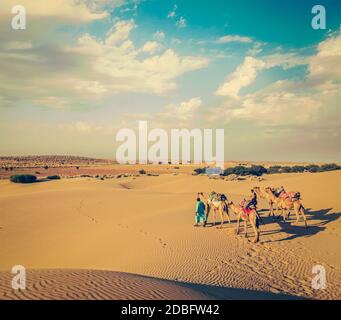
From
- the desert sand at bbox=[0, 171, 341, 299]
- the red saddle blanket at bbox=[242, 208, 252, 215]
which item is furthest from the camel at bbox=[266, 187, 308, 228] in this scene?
the red saddle blanket at bbox=[242, 208, 252, 215]

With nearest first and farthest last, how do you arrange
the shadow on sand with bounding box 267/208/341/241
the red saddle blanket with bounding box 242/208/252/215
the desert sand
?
the desert sand, the red saddle blanket with bounding box 242/208/252/215, the shadow on sand with bounding box 267/208/341/241

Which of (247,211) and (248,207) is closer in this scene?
(247,211)

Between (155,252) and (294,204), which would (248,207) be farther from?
(155,252)

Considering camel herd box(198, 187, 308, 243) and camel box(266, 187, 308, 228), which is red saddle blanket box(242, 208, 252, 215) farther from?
camel box(266, 187, 308, 228)

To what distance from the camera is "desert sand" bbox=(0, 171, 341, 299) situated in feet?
28.2

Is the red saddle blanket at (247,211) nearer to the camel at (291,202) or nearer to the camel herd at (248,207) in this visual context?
the camel herd at (248,207)

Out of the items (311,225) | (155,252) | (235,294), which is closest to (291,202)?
(311,225)

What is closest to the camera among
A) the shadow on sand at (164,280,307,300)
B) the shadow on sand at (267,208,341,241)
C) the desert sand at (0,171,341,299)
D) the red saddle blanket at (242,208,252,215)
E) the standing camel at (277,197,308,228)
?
the desert sand at (0,171,341,299)

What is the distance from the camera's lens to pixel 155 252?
47.9ft

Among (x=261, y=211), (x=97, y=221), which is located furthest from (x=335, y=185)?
(x=97, y=221)

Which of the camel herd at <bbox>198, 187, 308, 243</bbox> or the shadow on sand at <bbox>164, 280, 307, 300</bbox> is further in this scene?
the camel herd at <bbox>198, 187, 308, 243</bbox>

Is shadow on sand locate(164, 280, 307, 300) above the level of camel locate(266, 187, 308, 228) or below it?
below

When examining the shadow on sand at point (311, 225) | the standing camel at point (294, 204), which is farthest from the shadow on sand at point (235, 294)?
the standing camel at point (294, 204)
